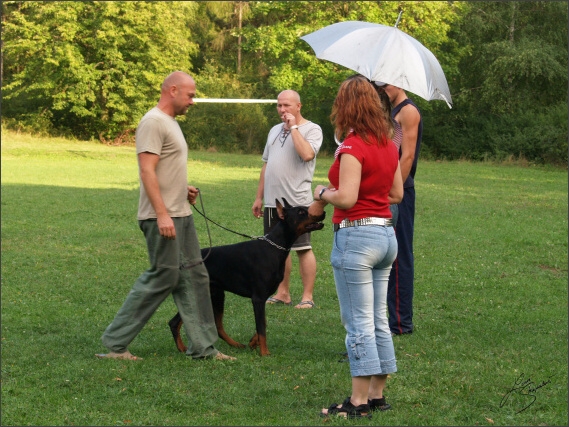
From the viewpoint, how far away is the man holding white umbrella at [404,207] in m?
6.58

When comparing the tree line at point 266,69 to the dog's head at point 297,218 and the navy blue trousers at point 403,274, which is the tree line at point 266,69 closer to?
the navy blue trousers at point 403,274

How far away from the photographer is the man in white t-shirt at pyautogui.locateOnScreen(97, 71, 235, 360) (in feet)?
19.4

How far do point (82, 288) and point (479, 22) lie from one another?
37577 millimetres

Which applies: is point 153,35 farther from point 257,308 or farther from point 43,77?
point 257,308

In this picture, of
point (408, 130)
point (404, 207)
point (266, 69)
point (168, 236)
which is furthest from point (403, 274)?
point (266, 69)

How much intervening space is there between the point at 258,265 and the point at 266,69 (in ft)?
157

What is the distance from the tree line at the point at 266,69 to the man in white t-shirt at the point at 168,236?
3301 centimetres

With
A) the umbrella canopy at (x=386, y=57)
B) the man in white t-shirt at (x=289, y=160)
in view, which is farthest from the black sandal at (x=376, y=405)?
the man in white t-shirt at (x=289, y=160)

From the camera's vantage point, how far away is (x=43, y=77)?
4800 cm

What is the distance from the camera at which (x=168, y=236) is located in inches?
234

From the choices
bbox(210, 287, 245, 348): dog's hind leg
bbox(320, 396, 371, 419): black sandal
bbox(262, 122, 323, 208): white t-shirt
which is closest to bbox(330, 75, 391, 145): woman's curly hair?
bbox(320, 396, 371, 419): black sandal

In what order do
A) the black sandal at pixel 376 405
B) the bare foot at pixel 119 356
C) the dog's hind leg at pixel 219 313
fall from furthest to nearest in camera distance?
the dog's hind leg at pixel 219 313, the bare foot at pixel 119 356, the black sandal at pixel 376 405

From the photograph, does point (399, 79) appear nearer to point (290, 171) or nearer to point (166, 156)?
point (166, 156)

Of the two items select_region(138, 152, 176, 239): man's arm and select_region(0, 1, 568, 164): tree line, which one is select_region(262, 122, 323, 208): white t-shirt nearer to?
select_region(138, 152, 176, 239): man's arm
